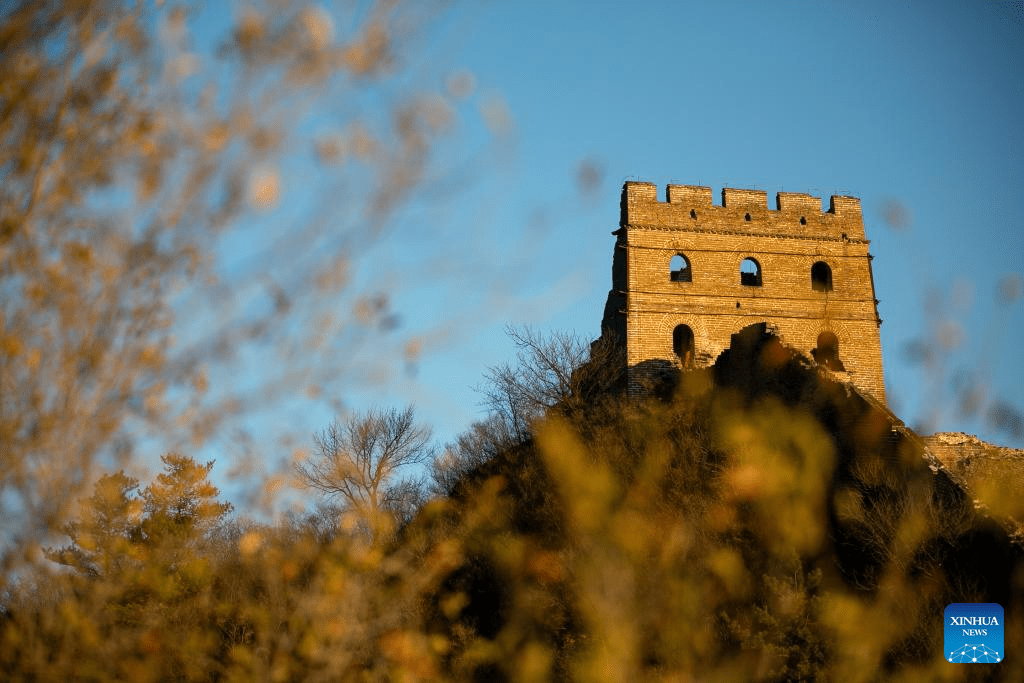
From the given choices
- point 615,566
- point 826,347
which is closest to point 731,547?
point 615,566

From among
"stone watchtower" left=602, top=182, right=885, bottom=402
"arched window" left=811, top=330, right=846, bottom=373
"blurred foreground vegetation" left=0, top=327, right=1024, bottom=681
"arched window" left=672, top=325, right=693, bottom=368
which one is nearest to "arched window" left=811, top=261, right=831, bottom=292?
"stone watchtower" left=602, top=182, right=885, bottom=402

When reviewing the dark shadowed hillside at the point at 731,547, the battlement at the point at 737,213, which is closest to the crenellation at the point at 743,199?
the battlement at the point at 737,213

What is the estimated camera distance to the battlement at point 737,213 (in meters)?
26.3

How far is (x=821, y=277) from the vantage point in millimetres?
26938

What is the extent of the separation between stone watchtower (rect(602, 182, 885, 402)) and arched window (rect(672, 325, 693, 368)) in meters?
0.04

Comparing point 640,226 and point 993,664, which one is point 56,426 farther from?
point 640,226

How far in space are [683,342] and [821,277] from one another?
4.76 m

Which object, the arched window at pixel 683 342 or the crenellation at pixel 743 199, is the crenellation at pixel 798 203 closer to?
the crenellation at pixel 743 199

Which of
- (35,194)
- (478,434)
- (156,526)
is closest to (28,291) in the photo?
(35,194)

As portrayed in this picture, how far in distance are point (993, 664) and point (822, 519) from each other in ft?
14.3

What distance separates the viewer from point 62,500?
18.5 ft

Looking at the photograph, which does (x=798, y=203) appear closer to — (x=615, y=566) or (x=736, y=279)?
(x=736, y=279)

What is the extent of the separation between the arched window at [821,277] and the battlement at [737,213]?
2.81 feet

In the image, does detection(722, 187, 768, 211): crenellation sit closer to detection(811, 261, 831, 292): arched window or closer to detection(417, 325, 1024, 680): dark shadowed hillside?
detection(811, 261, 831, 292): arched window
